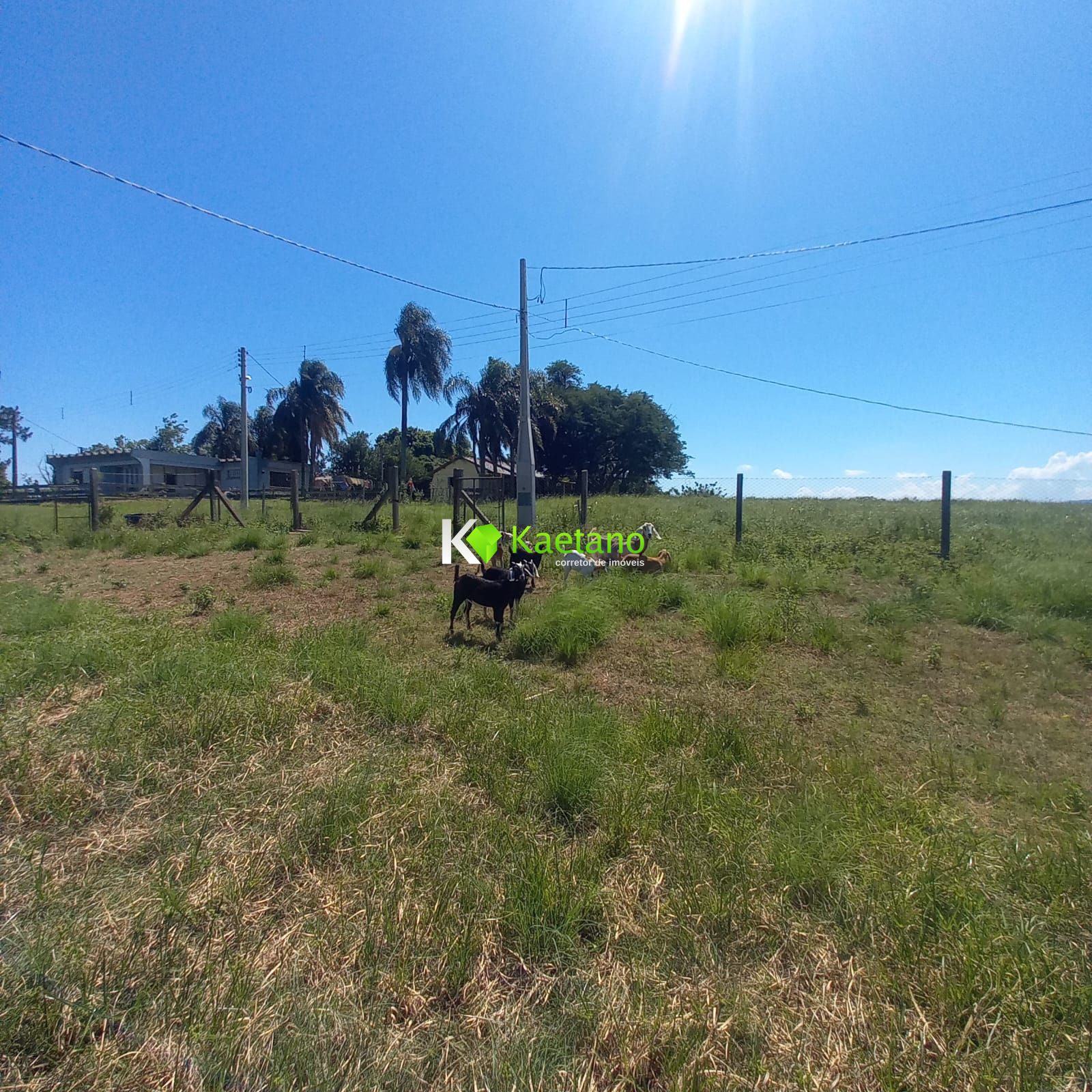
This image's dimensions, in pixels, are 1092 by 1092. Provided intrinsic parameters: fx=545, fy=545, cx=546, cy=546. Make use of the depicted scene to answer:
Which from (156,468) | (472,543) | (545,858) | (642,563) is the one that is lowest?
(545,858)

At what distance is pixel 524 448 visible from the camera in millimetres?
10688

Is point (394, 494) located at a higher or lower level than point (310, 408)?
lower

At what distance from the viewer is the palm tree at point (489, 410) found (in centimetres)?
3794

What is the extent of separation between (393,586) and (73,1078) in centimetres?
675

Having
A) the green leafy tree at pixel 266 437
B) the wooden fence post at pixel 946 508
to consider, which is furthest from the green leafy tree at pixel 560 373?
the wooden fence post at pixel 946 508

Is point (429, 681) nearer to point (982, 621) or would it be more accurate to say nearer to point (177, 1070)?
point (177, 1070)

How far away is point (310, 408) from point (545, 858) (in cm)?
4528

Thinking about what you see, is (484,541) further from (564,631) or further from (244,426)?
(244,426)

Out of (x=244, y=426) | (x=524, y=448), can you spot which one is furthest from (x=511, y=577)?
(x=244, y=426)

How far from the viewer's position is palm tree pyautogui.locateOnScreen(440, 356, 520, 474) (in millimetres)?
37938

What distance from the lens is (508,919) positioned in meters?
2.06

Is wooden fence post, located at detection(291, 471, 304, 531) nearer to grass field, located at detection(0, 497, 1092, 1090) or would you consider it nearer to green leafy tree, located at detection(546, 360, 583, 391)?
grass field, located at detection(0, 497, 1092, 1090)

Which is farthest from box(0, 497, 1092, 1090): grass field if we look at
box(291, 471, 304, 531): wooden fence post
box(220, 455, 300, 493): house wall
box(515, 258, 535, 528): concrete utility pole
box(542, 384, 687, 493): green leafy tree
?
box(220, 455, 300, 493): house wall

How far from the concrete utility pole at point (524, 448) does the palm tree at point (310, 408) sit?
35398 millimetres
